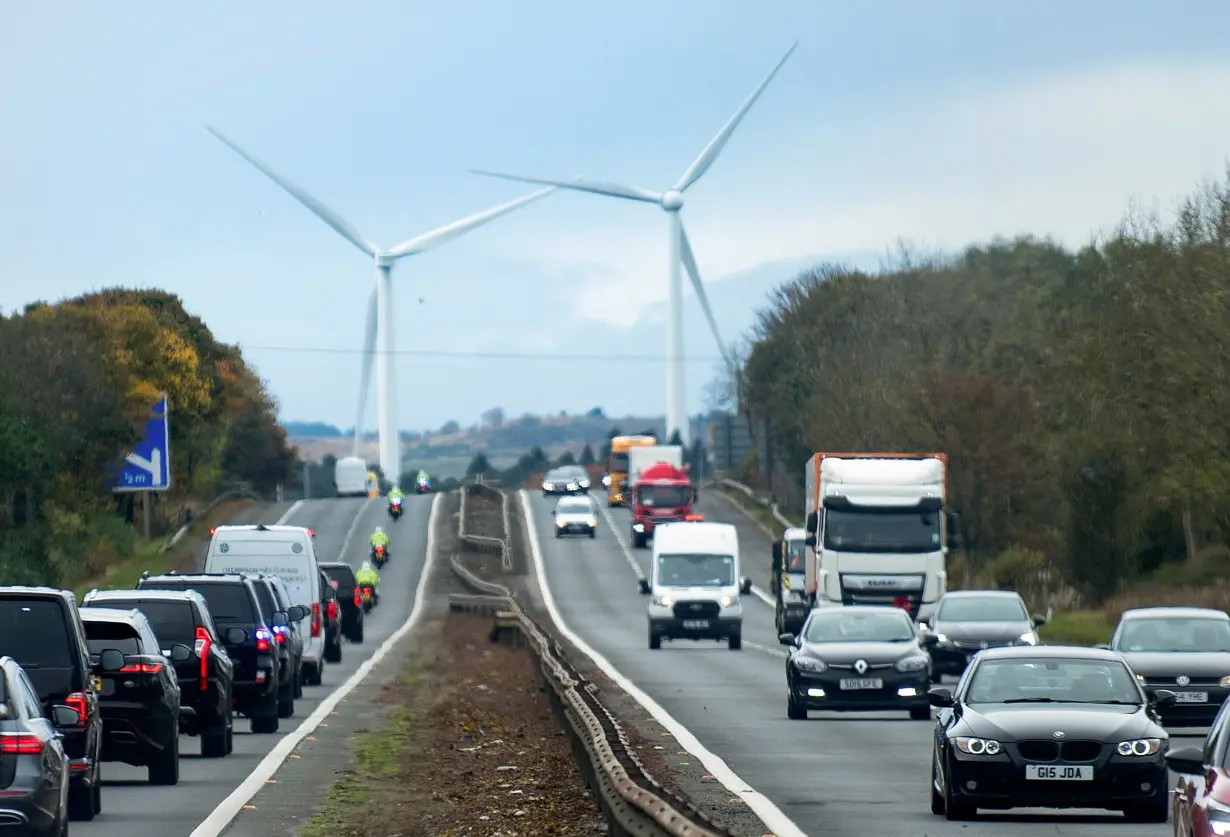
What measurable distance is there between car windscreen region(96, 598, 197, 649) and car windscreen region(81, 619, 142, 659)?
2661 mm

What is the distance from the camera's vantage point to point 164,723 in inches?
777

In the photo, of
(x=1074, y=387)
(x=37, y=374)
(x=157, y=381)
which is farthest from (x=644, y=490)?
(x=1074, y=387)

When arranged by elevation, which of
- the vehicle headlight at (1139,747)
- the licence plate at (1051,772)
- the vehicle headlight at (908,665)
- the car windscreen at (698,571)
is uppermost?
the car windscreen at (698,571)

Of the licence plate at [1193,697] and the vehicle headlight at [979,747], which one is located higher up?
the vehicle headlight at [979,747]

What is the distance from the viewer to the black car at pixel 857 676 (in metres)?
28.6

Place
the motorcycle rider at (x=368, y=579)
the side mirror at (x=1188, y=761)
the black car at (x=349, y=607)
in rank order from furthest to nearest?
the motorcycle rider at (x=368, y=579) → the black car at (x=349, y=607) → the side mirror at (x=1188, y=761)

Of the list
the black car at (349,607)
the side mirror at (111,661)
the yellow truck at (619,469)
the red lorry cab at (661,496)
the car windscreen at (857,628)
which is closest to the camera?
the side mirror at (111,661)

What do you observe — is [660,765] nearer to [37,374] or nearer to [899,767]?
[899,767]

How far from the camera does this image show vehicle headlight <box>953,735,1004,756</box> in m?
15.9

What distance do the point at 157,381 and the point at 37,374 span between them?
6.43 metres

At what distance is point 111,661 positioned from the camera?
1803 centimetres

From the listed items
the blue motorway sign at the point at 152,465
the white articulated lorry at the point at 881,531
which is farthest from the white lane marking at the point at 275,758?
the white articulated lorry at the point at 881,531

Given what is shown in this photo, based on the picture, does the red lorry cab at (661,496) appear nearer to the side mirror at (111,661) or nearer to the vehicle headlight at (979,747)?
the side mirror at (111,661)

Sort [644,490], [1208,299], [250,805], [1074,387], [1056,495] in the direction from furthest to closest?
[644,490] → [1056,495] → [1074,387] → [1208,299] → [250,805]
